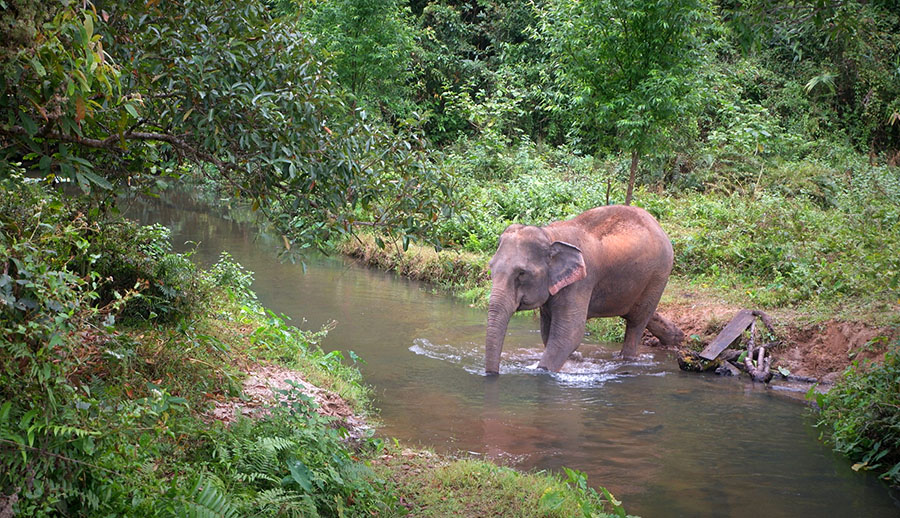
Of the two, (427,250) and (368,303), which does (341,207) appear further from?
(427,250)

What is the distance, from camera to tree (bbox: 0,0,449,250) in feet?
16.5

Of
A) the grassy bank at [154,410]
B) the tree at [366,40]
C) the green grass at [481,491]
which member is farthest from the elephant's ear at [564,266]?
the tree at [366,40]

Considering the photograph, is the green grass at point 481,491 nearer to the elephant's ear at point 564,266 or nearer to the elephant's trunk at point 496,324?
the elephant's trunk at point 496,324

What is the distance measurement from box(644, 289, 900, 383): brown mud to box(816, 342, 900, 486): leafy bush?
1.36 meters

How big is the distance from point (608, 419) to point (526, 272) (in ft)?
7.86

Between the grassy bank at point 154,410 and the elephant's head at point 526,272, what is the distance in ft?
8.00

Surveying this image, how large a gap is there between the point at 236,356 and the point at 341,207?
2469 mm

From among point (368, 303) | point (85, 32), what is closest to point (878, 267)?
point (368, 303)

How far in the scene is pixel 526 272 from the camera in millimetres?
10609

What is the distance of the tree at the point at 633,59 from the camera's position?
48.5 ft

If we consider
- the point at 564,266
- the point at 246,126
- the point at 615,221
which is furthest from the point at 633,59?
the point at 246,126

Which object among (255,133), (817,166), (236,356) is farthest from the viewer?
(817,166)

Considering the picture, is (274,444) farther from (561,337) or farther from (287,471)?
(561,337)

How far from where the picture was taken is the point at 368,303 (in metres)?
15.0
